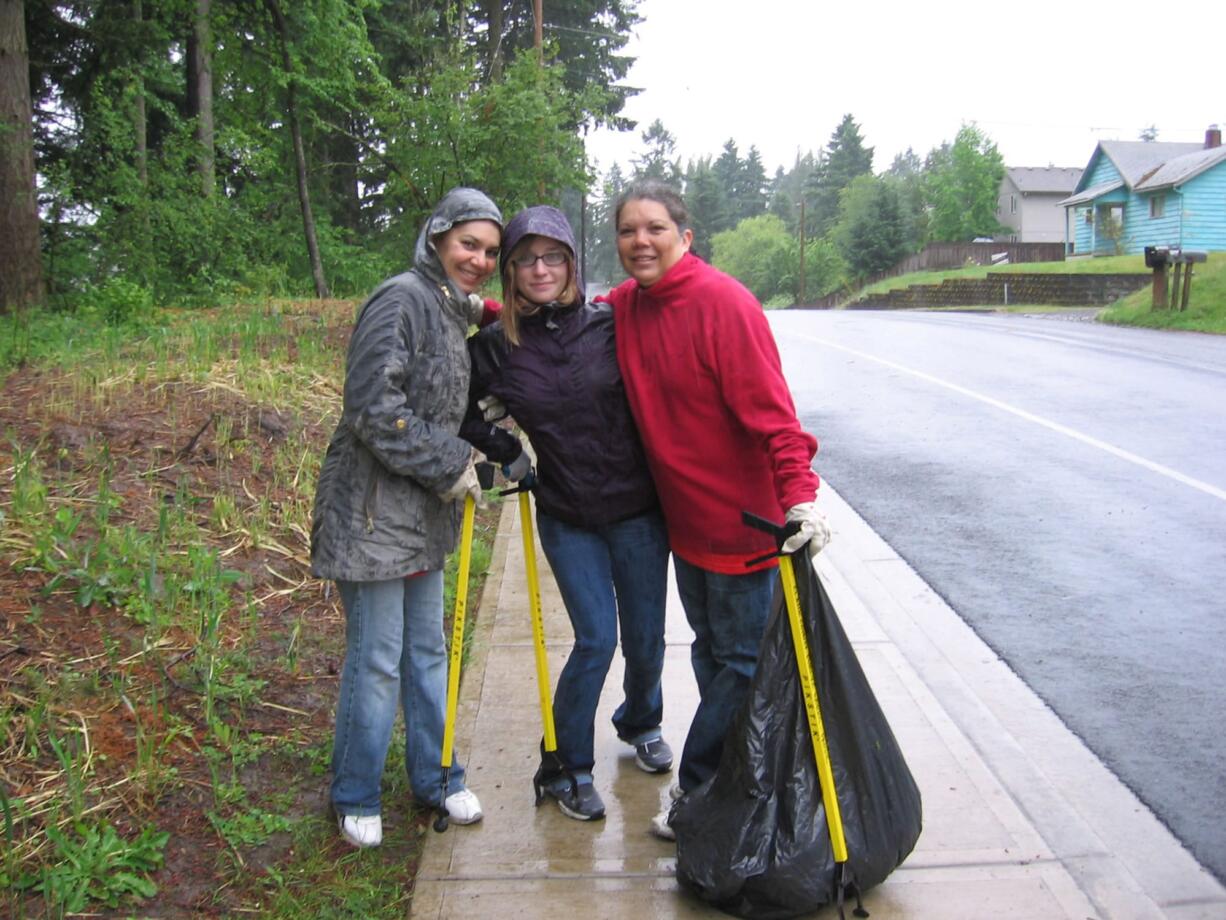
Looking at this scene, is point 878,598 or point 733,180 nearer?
point 878,598

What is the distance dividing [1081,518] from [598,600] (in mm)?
4855

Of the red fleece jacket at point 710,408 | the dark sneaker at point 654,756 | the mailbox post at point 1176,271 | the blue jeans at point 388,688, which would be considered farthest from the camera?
the mailbox post at point 1176,271

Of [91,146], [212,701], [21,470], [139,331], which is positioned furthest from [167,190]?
[212,701]

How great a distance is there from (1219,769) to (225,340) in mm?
7425

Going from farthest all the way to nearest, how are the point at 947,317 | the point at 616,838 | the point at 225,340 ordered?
the point at 947,317, the point at 225,340, the point at 616,838

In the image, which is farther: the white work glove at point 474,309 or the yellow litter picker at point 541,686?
the yellow litter picker at point 541,686

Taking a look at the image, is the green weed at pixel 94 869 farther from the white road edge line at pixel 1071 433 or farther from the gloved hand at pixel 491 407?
the white road edge line at pixel 1071 433

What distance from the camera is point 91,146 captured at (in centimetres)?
1653

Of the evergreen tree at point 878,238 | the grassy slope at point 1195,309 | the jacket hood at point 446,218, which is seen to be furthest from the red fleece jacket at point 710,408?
the evergreen tree at point 878,238

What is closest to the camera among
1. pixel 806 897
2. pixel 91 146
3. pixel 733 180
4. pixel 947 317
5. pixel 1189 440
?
pixel 806 897

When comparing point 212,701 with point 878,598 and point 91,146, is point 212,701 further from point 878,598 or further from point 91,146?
point 91,146

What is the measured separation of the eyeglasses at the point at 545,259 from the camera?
3494mm

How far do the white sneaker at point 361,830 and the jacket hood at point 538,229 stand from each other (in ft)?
5.64

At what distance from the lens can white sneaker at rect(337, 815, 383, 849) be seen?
3516 mm
